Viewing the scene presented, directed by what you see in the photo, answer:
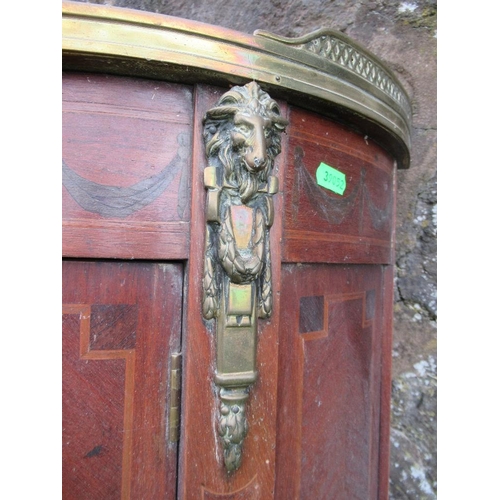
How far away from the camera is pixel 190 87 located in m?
0.60

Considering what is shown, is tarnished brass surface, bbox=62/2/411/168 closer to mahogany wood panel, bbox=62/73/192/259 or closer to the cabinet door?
mahogany wood panel, bbox=62/73/192/259

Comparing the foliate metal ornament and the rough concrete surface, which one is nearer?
the foliate metal ornament

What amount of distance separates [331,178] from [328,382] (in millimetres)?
372

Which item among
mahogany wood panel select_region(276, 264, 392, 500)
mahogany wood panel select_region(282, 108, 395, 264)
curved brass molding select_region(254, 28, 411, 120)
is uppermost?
curved brass molding select_region(254, 28, 411, 120)

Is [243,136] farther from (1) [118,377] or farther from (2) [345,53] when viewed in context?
(1) [118,377]

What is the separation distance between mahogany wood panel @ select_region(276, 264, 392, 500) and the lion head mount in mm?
164

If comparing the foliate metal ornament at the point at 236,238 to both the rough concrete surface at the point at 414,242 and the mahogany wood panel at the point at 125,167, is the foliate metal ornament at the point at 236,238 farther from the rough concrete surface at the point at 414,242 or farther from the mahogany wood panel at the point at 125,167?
the rough concrete surface at the point at 414,242

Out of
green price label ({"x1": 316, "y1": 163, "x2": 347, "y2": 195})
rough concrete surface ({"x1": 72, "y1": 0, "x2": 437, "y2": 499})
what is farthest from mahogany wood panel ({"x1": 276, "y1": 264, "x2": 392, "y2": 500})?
rough concrete surface ({"x1": 72, "y1": 0, "x2": 437, "y2": 499})

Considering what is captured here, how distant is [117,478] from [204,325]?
0.86ft

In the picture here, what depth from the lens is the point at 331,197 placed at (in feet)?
2.39

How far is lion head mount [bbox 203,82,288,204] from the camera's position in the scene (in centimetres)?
55

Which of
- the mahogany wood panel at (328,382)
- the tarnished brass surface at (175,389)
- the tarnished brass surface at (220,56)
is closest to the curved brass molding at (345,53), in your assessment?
the tarnished brass surface at (220,56)

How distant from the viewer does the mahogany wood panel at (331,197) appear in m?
0.66

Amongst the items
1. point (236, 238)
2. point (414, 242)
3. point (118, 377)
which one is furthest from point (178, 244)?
point (414, 242)
